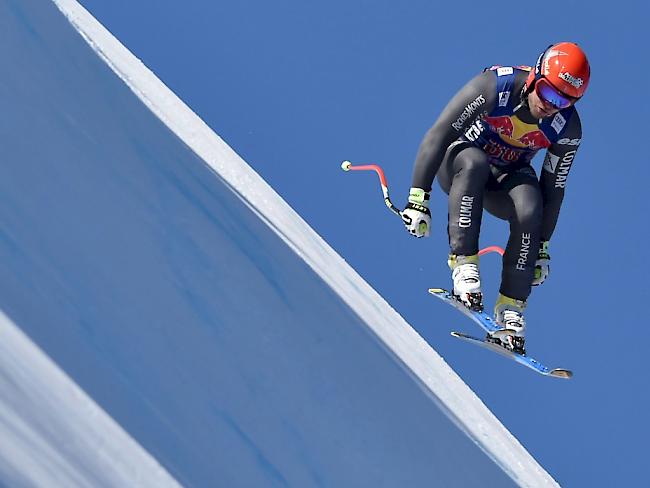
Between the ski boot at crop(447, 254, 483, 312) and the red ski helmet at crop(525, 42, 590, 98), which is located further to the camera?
the ski boot at crop(447, 254, 483, 312)

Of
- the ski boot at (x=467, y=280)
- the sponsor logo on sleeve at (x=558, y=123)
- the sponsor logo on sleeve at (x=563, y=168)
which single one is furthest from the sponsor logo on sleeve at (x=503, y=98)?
the ski boot at (x=467, y=280)

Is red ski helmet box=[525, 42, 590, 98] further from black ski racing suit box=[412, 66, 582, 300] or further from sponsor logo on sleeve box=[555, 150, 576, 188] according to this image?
sponsor logo on sleeve box=[555, 150, 576, 188]

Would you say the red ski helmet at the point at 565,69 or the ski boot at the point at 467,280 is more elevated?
the red ski helmet at the point at 565,69

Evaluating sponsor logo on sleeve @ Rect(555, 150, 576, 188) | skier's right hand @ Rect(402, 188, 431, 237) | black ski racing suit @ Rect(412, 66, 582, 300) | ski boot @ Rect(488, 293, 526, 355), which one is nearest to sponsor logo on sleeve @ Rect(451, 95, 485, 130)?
black ski racing suit @ Rect(412, 66, 582, 300)

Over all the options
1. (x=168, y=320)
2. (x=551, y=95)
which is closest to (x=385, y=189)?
(x=551, y=95)

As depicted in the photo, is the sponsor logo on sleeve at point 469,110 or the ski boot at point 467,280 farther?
the ski boot at point 467,280

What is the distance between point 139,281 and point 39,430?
34.5 inches

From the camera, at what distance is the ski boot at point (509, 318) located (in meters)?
5.82

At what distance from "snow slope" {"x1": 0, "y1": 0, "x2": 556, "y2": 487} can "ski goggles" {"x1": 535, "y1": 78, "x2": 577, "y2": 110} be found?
55.8 inches

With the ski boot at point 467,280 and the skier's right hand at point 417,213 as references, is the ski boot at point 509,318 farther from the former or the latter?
the skier's right hand at point 417,213

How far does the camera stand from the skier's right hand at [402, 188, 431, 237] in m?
5.66

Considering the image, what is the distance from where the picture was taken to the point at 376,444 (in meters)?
Answer: 3.35

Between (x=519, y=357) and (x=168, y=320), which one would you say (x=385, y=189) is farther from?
(x=168, y=320)

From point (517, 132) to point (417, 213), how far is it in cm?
67
